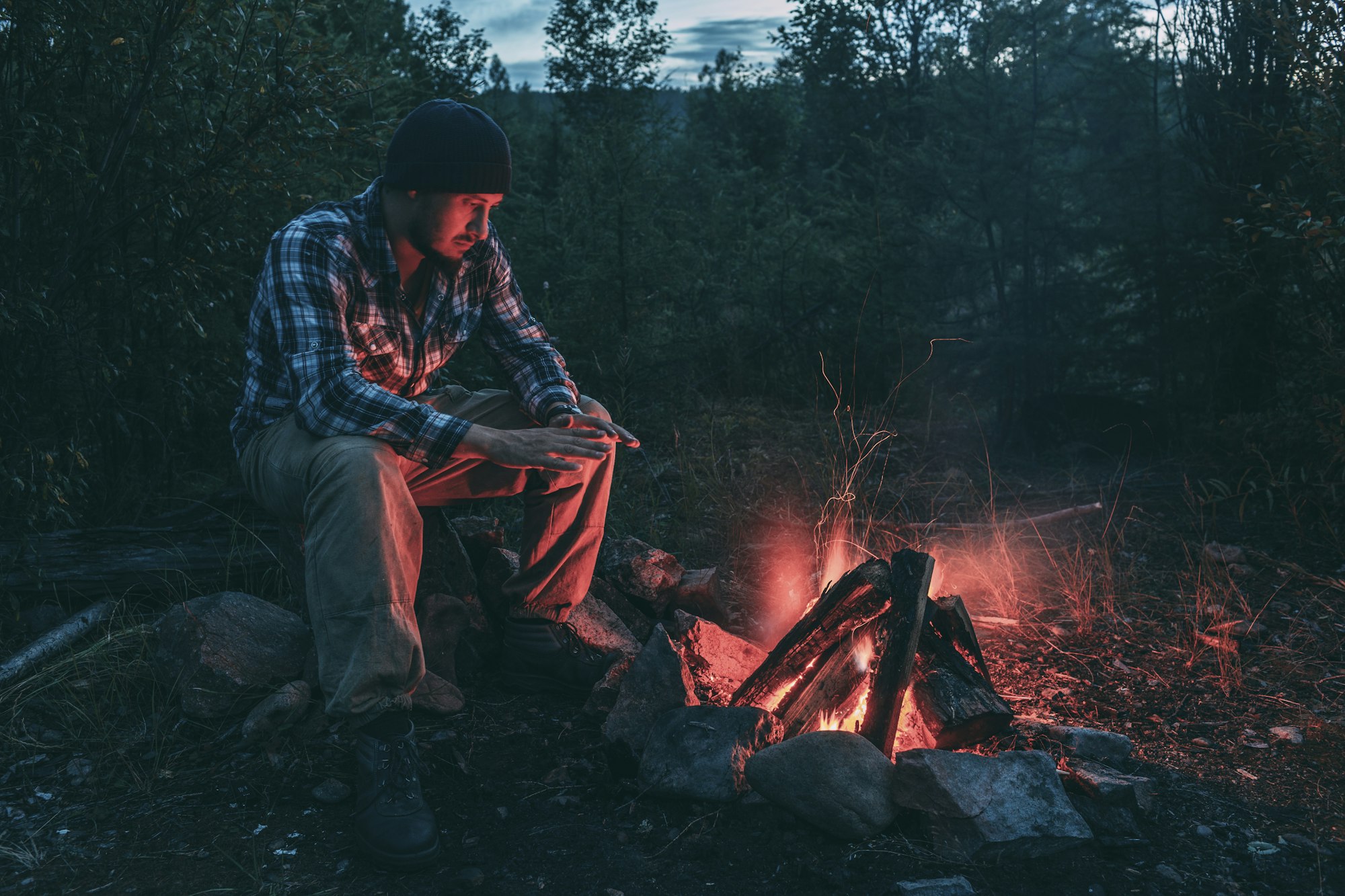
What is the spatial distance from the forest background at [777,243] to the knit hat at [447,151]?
1.39 meters

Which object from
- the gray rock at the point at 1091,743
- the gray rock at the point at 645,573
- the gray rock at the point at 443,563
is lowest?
the gray rock at the point at 1091,743

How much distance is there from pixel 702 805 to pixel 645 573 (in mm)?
1240

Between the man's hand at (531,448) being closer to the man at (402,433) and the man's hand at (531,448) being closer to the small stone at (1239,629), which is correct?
the man at (402,433)

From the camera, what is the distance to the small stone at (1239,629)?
3477 millimetres

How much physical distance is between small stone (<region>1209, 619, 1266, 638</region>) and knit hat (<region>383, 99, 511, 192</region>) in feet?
10.4

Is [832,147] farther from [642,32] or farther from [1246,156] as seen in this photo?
[1246,156]

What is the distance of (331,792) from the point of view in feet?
8.02

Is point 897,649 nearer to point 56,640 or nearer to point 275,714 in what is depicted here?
point 275,714

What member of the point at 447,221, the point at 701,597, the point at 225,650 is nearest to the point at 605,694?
the point at 701,597

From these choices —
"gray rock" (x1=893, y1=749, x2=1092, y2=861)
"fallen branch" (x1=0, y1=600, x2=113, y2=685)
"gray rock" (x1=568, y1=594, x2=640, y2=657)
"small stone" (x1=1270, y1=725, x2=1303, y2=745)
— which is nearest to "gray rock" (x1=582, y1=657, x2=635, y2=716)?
"gray rock" (x1=568, y1=594, x2=640, y2=657)

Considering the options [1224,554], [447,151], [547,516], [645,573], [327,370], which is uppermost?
[447,151]

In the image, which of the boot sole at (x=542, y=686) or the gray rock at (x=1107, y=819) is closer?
the gray rock at (x=1107, y=819)

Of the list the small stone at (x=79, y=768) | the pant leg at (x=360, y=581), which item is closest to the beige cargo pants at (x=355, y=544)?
the pant leg at (x=360, y=581)

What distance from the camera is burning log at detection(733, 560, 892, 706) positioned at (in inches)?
104
